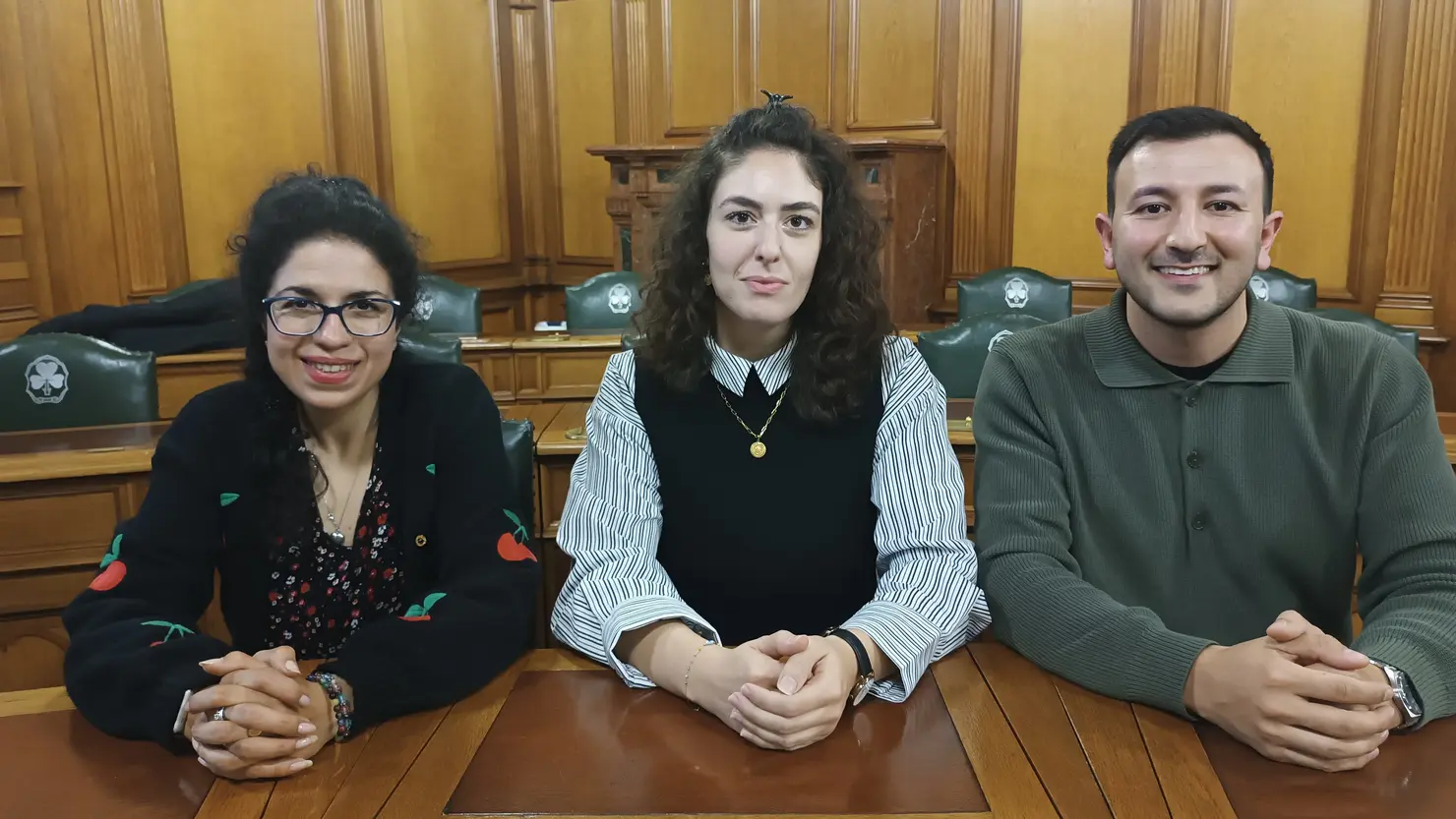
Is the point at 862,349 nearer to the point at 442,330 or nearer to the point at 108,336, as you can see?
the point at 442,330

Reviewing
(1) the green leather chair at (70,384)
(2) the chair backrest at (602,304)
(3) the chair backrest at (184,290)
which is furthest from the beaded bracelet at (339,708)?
(3) the chair backrest at (184,290)

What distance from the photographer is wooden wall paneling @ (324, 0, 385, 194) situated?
17.9ft

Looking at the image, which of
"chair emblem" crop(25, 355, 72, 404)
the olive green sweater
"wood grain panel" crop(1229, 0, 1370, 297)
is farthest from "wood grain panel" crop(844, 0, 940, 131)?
the olive green sweater

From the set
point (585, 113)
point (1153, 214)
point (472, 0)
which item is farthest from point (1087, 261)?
point (1153, 214)

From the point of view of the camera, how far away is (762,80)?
585 centimetres

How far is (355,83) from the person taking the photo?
553 centimetres

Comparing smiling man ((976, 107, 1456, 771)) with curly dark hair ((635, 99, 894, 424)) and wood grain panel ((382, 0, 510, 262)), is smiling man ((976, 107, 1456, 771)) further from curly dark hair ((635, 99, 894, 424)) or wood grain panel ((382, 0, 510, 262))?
wood grain panel ((382, 0, 510, 262))

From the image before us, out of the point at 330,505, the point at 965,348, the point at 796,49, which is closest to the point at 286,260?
the point at 330,505

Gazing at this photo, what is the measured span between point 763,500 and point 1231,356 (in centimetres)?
65

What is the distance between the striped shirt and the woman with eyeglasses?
0.09m

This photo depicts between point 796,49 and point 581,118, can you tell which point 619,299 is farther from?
point 581,118

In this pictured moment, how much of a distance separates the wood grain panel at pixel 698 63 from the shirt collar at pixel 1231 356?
463 cm

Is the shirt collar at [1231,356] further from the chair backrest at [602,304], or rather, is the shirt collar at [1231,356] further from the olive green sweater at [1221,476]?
the chair backrest at [602,304]

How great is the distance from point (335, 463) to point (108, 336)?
300cm
